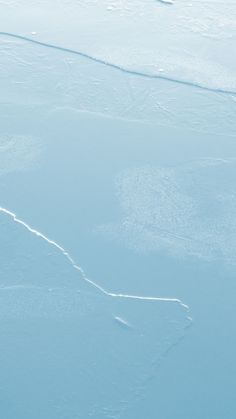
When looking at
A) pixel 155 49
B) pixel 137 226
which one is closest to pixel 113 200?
pixel 137 226

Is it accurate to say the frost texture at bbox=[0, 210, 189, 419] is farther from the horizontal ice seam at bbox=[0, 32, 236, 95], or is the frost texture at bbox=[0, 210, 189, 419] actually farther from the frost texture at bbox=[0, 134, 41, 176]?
the horizontal ice seam at bbox=[0, 32, 236, 95]

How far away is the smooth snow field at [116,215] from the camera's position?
3.64 m

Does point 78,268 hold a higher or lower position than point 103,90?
lower

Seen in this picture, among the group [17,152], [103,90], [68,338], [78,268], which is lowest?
[68,338]

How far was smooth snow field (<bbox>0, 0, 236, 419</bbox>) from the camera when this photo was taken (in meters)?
3.64

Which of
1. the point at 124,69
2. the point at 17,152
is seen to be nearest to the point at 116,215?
the point at 17,152

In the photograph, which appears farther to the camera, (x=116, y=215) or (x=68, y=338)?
(x=116, y=215)

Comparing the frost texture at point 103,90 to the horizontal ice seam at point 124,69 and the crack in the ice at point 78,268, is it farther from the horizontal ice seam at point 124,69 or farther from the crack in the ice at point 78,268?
the crack in the ice at point 78,268

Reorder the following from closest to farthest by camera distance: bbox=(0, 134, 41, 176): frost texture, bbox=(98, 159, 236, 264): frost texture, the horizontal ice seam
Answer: bbox=(98, 159, 236, 264): frost texture, bbox=(0, 134, 41, 176): frost texture, the horizontal ice seam

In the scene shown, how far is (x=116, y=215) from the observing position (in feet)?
15.0

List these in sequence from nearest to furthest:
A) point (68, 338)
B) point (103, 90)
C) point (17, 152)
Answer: point (68, 338) < point (17, 152) < point (103, 90)

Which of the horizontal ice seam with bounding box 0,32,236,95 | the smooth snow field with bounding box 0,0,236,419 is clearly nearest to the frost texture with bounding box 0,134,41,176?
the smooth snow field with bounding box 0,0,236,419

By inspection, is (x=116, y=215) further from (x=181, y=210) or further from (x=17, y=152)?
(x=17, y=152)

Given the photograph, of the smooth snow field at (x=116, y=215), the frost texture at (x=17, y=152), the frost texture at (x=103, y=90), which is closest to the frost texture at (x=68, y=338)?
the smooth snow field at (x=116, y=215)
